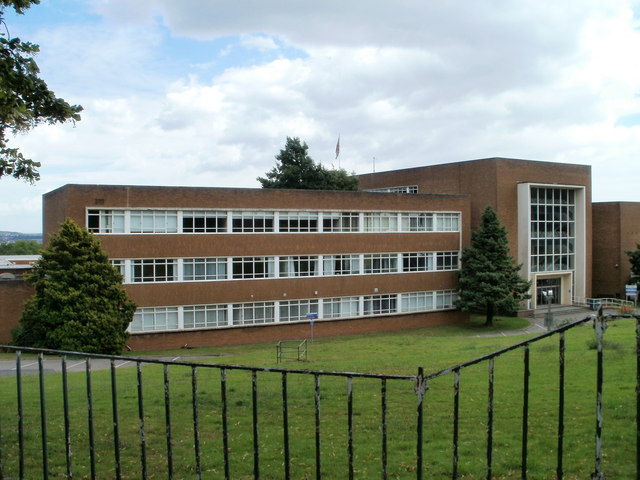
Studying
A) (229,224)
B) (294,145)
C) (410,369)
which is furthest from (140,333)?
(294,145)

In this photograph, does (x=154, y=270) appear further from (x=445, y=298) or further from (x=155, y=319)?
(x=445, y=298)

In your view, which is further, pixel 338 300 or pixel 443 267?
pixel 443 267

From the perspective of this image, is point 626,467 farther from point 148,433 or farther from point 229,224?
point 229,224

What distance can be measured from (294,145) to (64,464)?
6082 cm

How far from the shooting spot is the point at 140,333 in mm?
32906

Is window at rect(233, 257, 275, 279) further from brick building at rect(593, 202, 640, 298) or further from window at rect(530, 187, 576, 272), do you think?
brick building at rect(593, 202, 640, 298)

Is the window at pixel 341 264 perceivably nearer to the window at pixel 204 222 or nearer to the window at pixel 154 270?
the window at pixel 204 222

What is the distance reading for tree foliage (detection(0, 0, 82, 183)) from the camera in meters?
9.99

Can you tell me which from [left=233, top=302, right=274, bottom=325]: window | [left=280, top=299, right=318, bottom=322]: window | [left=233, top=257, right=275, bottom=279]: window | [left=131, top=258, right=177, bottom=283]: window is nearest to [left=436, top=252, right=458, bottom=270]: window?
[left=280, top=299, right=318, bottom=322]: window

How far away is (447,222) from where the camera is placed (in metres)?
43.5

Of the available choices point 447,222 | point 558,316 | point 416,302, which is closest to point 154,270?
point 416,302

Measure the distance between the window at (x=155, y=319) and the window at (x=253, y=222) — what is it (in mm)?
5842

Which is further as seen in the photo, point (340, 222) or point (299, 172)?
point (299, 172)

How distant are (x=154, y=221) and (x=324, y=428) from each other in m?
24.4
